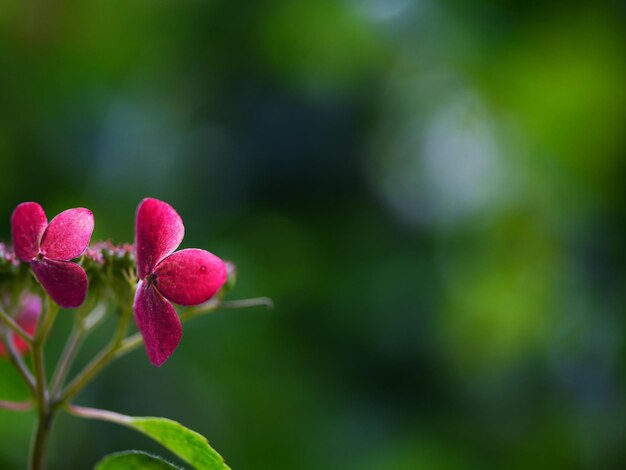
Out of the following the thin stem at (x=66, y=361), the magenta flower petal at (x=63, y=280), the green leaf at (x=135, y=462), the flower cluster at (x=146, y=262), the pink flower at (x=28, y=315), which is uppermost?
the flower cluster at (x=146, y=262)

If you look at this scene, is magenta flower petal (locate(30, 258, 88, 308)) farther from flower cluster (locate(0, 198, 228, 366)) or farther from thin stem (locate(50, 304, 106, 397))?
thin stem (locate(50, 304, 106, 397))

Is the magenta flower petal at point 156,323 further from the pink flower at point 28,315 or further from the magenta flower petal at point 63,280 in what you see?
the pink flower at point 28,315

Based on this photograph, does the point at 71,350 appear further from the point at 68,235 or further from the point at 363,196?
the point at 363,196

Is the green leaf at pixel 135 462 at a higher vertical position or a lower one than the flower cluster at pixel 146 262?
lower

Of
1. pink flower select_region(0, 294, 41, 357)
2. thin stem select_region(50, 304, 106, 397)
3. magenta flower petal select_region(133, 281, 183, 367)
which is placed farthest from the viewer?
pink flower select_region(0, 294, 41, 357)

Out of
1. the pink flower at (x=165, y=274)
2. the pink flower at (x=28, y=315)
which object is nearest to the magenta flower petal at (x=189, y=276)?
the pink flower at (x=165, y=274)

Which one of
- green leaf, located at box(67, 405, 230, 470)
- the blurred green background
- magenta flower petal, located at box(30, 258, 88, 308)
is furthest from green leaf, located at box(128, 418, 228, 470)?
the blurred green background

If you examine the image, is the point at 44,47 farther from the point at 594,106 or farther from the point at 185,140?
the point at 594,106
